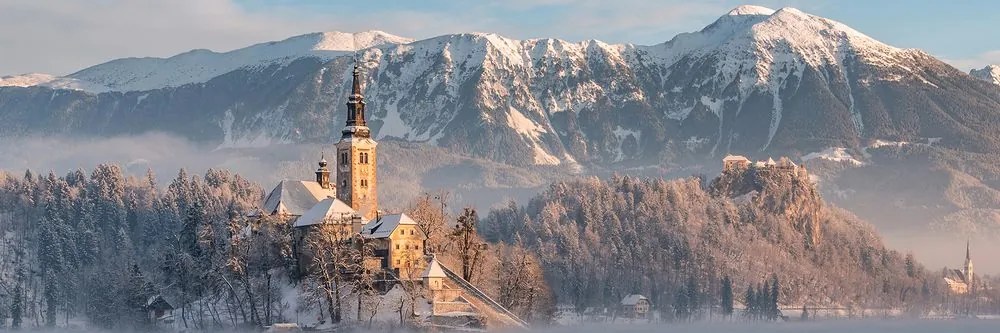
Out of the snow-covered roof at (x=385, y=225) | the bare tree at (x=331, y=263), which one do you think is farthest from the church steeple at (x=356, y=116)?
the bare tree at (x=331, y=263)

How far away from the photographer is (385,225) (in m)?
167

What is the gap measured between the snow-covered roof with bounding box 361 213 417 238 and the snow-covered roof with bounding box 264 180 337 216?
12214mm

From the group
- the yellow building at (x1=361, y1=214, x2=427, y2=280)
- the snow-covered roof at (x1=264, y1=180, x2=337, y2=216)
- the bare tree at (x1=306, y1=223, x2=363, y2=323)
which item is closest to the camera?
the bare tree at (x1=306, y1=223, x2=363, y2=323)

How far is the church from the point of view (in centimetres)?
16525

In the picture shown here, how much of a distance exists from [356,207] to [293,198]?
6.02m

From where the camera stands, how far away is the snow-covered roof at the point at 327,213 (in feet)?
550

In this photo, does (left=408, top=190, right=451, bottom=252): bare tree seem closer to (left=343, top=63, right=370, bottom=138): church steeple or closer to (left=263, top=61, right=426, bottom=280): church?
(left=263, top=61, right=426, bottom=280): church

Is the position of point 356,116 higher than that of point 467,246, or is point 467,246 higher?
point 356,116

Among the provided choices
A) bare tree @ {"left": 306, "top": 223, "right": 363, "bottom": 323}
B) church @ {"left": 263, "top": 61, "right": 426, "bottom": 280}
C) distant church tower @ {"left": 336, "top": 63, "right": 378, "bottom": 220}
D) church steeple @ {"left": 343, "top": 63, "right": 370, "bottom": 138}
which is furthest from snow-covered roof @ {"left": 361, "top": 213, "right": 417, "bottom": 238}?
church steeple @ {"left": 343, "top": 63, "right": 370, "bottom": 138}

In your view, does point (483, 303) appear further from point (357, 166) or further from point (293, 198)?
point (293, 198)

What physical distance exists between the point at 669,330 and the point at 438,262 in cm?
3050

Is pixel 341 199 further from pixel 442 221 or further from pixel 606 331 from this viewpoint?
pixel 606 331

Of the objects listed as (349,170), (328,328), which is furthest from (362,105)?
(328,328)

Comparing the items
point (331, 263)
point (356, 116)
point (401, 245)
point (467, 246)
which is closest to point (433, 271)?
point (401, 245)
